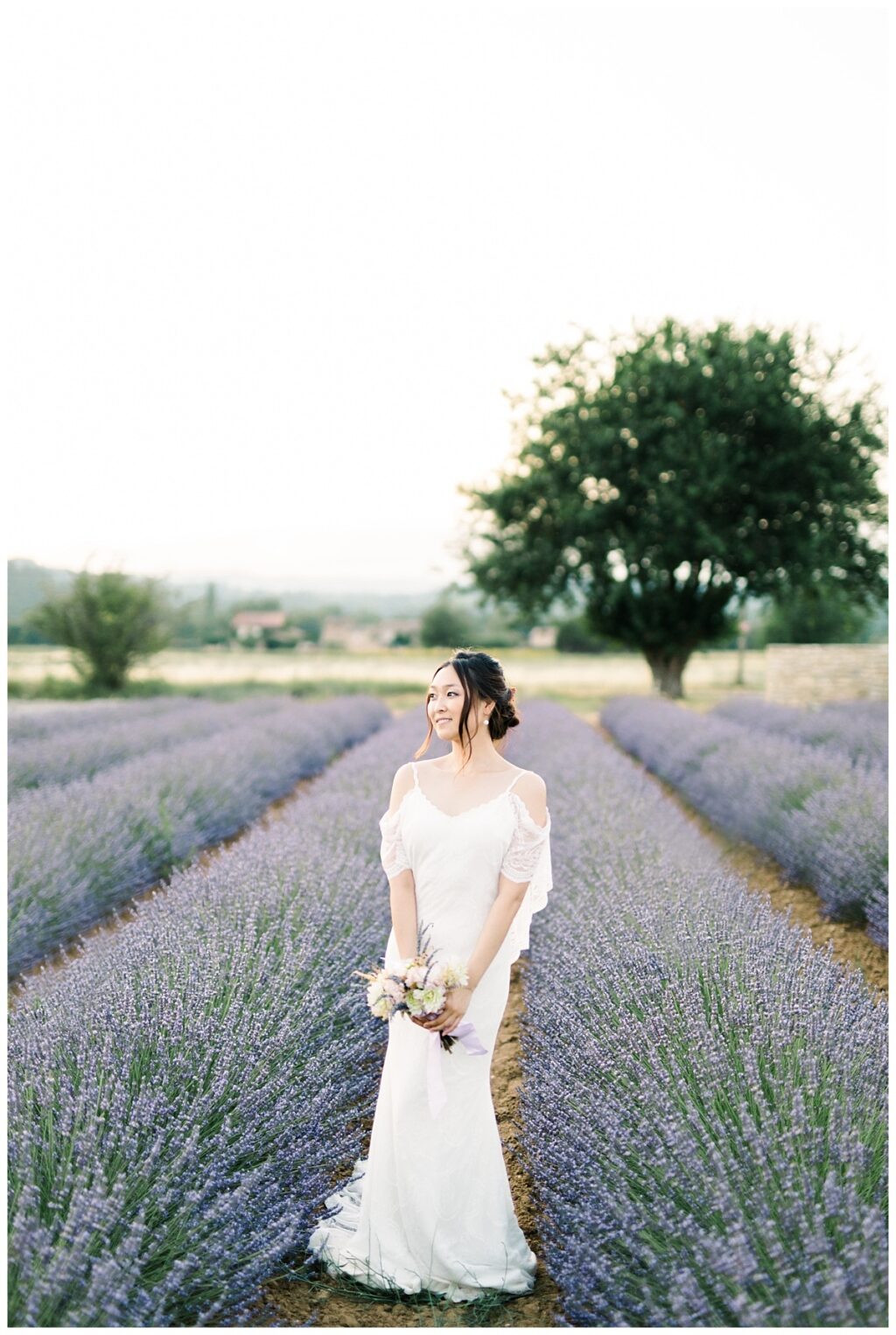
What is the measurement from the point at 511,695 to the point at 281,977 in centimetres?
90

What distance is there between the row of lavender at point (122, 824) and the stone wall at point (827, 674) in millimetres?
10887

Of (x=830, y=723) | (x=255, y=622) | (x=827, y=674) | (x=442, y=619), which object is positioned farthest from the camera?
(x=255, y=622)

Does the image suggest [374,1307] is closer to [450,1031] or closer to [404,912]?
[450,1031]

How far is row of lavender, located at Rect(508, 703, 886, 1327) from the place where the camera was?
1511mm

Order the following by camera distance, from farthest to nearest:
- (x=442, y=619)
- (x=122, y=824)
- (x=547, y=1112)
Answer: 1. (x=442, y=619)
2. (x=122, y=824)
3. (x=547, y=1112)

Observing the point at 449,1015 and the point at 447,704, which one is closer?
the point at 449,1015

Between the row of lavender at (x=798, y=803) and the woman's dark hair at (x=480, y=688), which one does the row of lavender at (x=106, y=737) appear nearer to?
the row of lavender at (x=798, y=803)

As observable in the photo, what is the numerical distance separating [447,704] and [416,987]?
545 mm

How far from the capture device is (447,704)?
2.07 m

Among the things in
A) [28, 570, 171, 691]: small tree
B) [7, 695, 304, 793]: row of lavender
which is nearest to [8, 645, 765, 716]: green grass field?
[28, 570, 171, 691]: small tree

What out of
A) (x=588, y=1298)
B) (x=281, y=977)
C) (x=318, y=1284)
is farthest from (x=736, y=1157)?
(x=281, y=977)

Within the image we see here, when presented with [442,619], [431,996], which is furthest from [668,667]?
[431,996]

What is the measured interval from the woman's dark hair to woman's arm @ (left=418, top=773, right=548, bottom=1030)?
0.15 m

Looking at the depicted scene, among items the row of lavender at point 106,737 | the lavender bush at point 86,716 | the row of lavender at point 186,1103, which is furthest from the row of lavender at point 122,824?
the lavender bush at point 86,716
